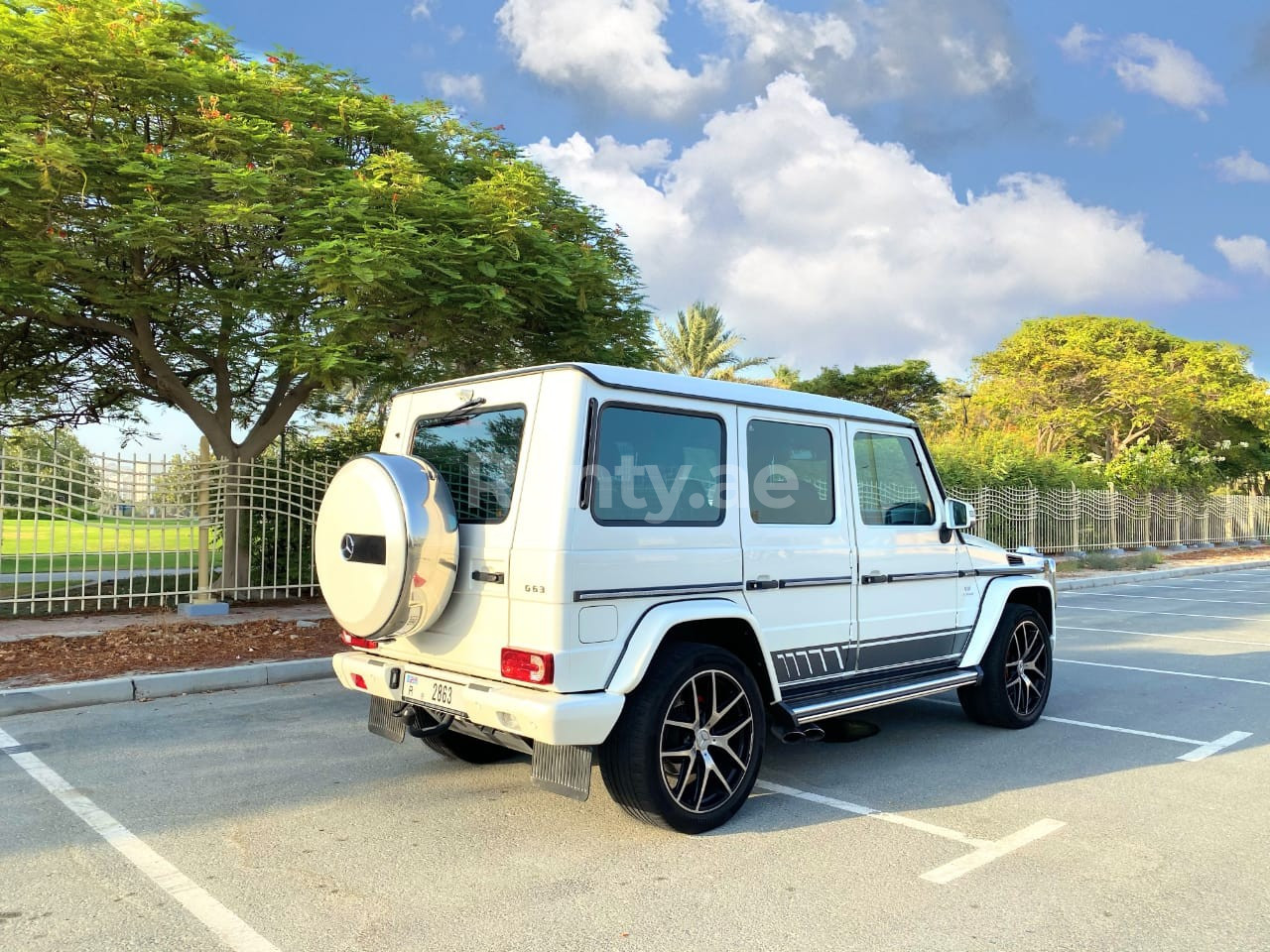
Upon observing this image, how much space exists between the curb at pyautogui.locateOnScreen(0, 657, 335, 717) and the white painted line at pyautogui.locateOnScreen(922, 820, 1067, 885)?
16.6 feet

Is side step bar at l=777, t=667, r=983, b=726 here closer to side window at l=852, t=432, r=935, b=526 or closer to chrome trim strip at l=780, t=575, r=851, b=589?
Result: chrome trim strip at l=780, t=575, r=851, b=589

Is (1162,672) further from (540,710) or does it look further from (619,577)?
(540,710)

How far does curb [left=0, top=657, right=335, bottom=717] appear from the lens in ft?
22.6

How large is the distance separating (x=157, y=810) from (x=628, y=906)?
2576 millimetres

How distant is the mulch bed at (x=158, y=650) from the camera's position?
777 centimetres

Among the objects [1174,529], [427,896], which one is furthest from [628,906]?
[1174,529]

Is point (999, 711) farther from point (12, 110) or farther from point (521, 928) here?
point (12, 110)

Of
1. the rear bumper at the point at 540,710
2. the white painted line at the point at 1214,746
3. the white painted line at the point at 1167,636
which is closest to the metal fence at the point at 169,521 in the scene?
the rear bumper at the point at 540,710

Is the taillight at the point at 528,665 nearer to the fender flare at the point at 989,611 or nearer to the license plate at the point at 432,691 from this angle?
the license plate at the point at 432,691

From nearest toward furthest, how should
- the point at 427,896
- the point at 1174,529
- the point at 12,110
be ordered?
1. the point at 427,896
2. the point at 12,110
3. the point at 1174,529

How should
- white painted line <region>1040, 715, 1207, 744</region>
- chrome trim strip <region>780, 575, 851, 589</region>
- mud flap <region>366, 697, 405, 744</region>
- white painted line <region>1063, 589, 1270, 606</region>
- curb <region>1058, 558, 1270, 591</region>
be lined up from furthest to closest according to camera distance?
curb <region>1058, 558, 1270, 591</region> < white painted line <region>1063, 589, 1270, 606</region> < white painted line <region>1040, 715, 1207, 744</region> < mud flap <region>366, 697, 405, 744</region> < chrome trim strip <region>780, 575, 851, 589</region>

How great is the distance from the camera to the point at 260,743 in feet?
19.5

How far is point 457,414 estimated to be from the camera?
4.86 m

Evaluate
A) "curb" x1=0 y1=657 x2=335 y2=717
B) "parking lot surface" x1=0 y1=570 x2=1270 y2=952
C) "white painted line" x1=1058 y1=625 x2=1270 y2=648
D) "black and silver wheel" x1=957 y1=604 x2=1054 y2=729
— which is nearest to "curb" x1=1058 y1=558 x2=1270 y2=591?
"white painted line" x1=1058 y1=625 x2=1270 y2=648
